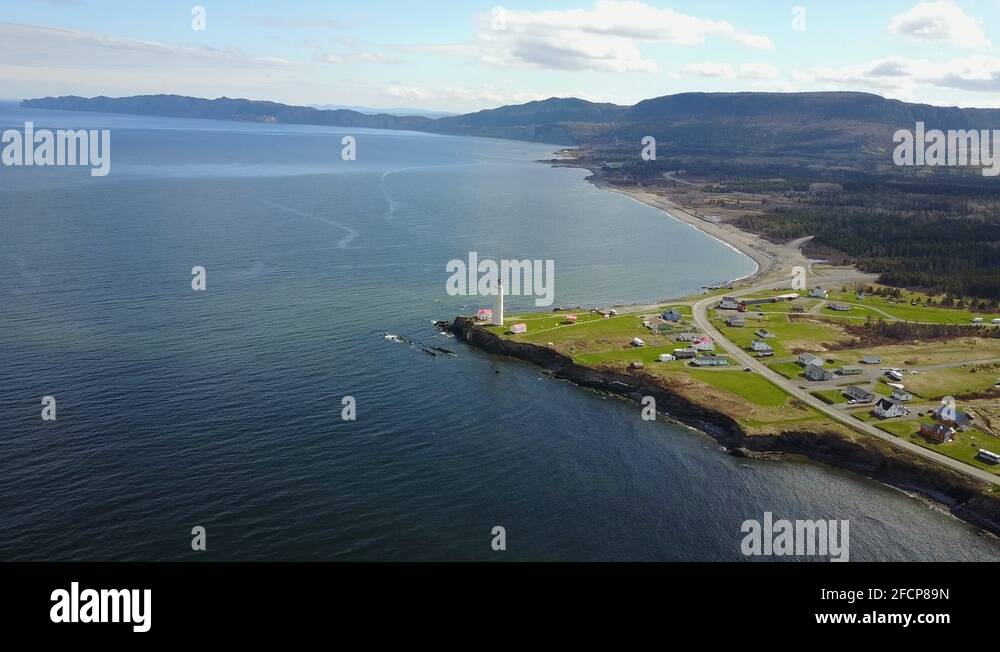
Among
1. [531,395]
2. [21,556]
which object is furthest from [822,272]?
[21,556]

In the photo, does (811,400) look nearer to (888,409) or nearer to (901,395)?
(888,409)

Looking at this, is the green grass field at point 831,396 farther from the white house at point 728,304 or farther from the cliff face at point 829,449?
the white house at point 728,304

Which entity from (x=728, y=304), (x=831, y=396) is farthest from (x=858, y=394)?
(x=728, y=304)

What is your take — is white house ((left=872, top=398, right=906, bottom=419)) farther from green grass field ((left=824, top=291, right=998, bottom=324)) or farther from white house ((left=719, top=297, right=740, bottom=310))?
green grass field ((left=824, top=291, right=998, bottom=324))

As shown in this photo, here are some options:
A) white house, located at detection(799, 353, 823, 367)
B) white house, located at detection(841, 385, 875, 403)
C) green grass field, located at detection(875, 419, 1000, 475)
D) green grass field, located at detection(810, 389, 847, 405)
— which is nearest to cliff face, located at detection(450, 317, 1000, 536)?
green grass field, located at detection(875, 419, 1000, 475)

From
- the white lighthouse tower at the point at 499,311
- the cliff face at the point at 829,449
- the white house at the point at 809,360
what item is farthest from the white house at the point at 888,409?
the white lighthouse tower at the point at 499,311

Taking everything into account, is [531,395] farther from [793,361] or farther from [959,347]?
[959,347]
